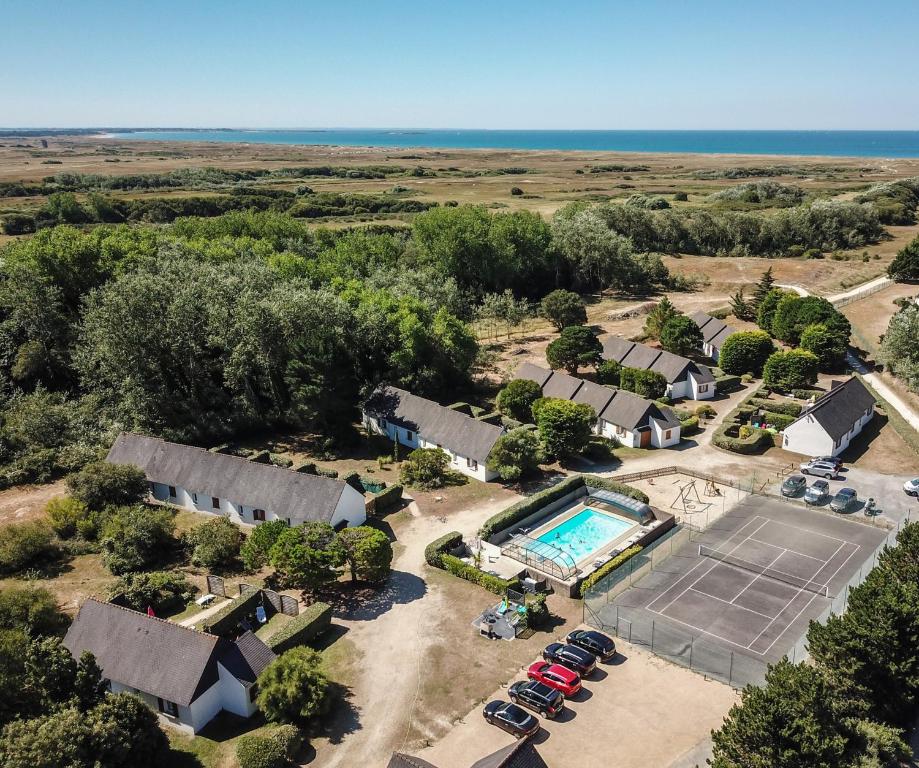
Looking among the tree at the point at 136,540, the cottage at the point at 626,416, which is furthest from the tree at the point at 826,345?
A: the tree at the point at 136,540

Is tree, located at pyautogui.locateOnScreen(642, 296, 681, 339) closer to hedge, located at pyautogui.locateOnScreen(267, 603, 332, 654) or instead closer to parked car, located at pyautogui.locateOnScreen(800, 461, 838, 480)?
parked car, located at pyautogui.locateOnScreen(800, 461, 838, 480)

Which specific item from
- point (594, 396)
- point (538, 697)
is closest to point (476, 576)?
point (538, 697)

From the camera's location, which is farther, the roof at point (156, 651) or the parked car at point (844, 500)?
the parked car at point (844, 500)

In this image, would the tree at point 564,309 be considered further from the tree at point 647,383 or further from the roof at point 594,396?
the roof at point 594,396

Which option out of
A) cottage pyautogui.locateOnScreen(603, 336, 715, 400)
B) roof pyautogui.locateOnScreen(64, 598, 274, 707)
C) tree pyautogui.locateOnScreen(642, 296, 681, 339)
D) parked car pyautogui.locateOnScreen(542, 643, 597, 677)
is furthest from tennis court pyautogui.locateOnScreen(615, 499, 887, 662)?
tree pyautogui.locateOnScreen(642, 296, 681, 339)

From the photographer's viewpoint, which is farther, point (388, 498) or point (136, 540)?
point (388, 498)

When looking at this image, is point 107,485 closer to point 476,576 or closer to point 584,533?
point 476,576
